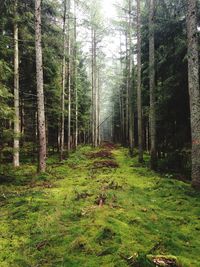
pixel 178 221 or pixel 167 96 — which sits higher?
pixel 167 96

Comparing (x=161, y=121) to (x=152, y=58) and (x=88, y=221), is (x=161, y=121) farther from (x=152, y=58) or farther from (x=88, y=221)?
(x=88, y=221)

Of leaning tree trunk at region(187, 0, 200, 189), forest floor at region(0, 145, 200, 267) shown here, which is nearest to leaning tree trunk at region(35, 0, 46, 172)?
forest floor at region(0, 145, 200, 267)

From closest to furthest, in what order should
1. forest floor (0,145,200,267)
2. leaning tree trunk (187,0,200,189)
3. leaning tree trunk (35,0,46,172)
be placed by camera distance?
forest floor (0,145,200,267) → leaning tree trunk (187,0,200,189) → leaning tree trunk (35,0,46,172)

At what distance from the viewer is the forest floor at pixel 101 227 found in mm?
3971

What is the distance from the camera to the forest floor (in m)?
3.97

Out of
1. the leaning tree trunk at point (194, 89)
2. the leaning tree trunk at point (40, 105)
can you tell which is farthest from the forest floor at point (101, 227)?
the leaning tree trunk at point (40, 105)

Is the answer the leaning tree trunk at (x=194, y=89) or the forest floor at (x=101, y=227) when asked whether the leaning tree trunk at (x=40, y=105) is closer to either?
the forest floor at (x=101, y=227)

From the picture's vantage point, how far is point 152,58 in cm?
1321

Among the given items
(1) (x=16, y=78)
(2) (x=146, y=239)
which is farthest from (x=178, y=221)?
(1) (x=16, y=78)

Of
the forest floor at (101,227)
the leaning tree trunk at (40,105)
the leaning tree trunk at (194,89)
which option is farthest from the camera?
the leaning tree trunk at (40,105)

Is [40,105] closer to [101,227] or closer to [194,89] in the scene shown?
[194,89]

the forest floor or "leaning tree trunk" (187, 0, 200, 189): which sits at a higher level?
"leaning tree trunk" (187, 0, 200, 189)

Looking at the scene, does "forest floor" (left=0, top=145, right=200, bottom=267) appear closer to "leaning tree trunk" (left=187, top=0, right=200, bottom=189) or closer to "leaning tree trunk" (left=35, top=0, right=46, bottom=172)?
"leaning tree trunk" (left=187, top=0, right=200, bottom=189)

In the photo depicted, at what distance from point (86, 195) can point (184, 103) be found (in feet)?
25.3
